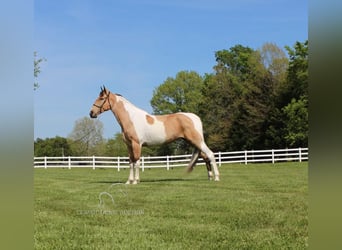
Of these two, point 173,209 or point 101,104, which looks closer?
point 101,104

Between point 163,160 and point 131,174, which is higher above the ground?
point 163,160

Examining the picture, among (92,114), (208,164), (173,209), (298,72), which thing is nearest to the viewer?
(298,72)

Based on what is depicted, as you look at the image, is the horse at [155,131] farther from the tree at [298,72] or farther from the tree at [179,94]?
the tree at [298,72]

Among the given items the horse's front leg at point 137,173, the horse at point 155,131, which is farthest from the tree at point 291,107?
the horse's front leg at point 137,173

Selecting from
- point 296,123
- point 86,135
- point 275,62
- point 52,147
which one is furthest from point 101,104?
point 296,123

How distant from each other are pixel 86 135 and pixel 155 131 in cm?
57

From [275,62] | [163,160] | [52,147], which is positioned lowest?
[163,160]

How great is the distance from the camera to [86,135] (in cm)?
301

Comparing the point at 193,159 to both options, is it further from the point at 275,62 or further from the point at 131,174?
the point at 275,62

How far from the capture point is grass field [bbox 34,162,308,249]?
254 cm

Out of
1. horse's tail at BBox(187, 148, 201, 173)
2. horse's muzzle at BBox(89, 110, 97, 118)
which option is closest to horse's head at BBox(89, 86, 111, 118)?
horse's muzzle at BBox(89, 110, 97, 118)

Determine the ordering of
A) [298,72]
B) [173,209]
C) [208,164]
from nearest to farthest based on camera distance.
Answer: [298,72], [173,209], [208,164]

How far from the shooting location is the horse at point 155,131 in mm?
3137
